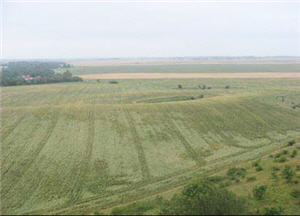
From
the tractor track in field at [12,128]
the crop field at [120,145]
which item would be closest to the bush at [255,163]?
the crop field at [120,145]

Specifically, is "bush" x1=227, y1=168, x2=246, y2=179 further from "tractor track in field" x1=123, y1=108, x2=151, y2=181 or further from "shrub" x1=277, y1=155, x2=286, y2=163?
"tractor track in field" x1=123, y1=108, x2=151, y2=181

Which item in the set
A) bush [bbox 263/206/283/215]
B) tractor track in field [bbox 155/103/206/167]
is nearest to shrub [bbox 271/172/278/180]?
bush [bbox 263/206/283/215]

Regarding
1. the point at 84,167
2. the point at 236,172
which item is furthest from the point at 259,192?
the point at 84,167

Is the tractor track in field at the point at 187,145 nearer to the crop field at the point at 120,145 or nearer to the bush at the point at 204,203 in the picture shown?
the crop field at the point at 120,145

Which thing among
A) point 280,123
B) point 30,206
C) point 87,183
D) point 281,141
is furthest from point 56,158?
point 280,123

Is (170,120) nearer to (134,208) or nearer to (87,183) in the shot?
(87,183)
